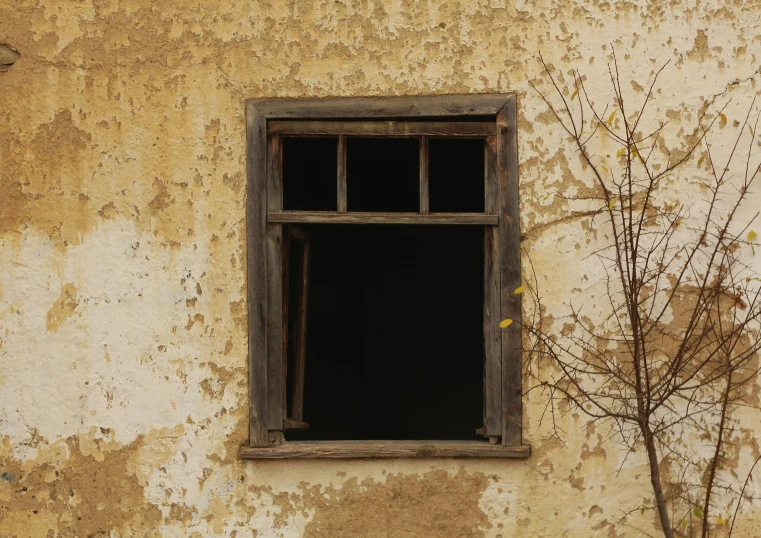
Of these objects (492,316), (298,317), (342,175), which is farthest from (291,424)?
(342,175)

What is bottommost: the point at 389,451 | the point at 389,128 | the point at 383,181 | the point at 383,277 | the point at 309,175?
the point at 389,451

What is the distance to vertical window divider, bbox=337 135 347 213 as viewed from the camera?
11.2 ft

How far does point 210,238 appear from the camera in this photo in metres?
3.43

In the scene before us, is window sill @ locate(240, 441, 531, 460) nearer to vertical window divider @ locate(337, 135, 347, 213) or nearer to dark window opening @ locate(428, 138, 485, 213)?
vertical window divider @ locate(337, 135, 347, 213)

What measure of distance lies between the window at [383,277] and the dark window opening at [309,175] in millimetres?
15

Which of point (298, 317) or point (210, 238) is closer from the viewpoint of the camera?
point (210, 238)

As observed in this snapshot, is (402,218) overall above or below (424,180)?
below

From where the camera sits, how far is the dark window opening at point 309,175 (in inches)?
217

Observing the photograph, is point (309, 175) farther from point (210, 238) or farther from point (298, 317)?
point (210, 238)

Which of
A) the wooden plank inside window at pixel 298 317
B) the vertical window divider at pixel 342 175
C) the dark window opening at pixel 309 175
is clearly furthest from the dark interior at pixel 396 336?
the vertical window divider at pixel 342 175

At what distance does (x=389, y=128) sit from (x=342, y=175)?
0.27 m

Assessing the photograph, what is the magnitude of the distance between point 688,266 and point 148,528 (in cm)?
230

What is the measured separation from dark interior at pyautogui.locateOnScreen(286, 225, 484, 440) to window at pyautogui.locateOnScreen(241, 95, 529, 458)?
1 cm

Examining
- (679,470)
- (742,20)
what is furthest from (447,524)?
(742,20)
